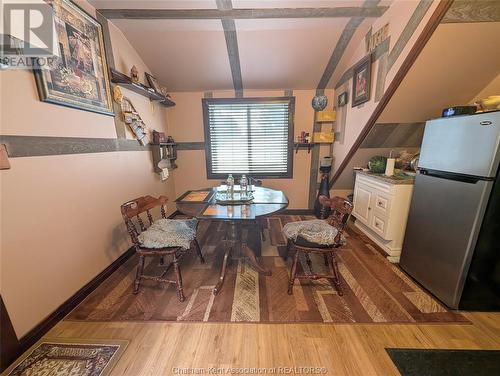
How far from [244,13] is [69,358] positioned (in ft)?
10.3

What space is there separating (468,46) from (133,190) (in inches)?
142

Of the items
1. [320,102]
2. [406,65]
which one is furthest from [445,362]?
[320,102]

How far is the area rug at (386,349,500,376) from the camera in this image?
46.7 inches

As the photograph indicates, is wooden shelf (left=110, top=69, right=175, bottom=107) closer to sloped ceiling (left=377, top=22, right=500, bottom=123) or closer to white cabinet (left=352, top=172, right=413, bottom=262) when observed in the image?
sloped ceiling (left=377, top=22, right=500, bottom=123)

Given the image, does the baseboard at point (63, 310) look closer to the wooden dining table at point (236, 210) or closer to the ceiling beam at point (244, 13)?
the wooden dining table at point (236, 210)

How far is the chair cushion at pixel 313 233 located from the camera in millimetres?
1752

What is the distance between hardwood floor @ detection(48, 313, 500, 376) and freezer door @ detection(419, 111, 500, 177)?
1.16 meters

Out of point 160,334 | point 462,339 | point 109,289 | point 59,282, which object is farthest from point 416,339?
point 59,282

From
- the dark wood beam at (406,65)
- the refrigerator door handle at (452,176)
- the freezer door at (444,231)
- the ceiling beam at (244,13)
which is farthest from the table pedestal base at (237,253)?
the ceiling beam at (244,13)

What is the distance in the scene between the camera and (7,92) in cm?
122

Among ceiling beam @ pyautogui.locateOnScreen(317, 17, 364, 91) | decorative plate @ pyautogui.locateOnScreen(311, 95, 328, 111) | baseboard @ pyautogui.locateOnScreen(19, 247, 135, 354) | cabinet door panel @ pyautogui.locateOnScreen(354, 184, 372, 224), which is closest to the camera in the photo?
baseboard @ pyautogui.locateOnScreen(19, 247, 135, 354)

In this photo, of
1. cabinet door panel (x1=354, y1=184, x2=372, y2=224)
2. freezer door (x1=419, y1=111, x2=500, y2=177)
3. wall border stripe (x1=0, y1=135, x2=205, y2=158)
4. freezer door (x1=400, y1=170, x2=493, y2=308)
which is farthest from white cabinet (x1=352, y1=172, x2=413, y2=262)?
wall border stripe (x1=0, y1=135, x2=205, y2=158)

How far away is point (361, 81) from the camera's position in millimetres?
2488

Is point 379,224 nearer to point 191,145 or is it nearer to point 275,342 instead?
point 275,342
